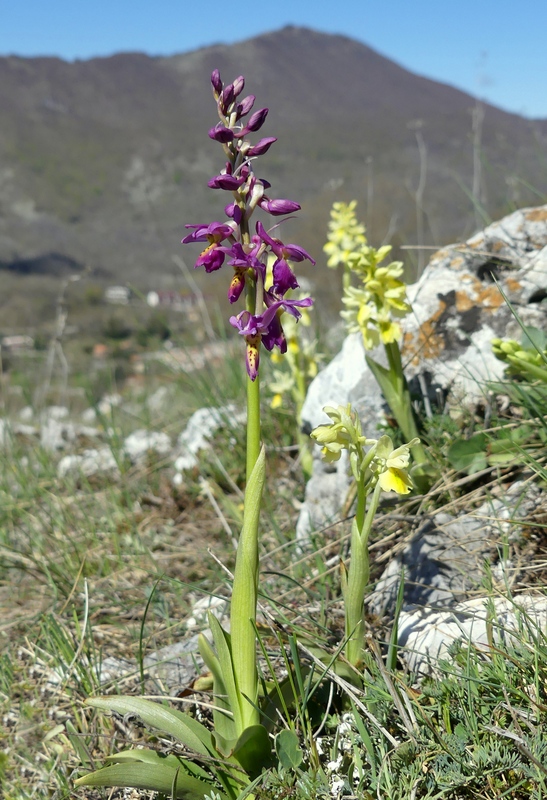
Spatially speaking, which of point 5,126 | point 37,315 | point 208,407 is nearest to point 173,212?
point 37,315

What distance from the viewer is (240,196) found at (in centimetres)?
154

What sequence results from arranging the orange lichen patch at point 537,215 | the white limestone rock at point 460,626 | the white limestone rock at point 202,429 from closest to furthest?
the white limestone rock at point 460,626
the orange lichen patch at point 537,215
the white limestone rock at point 202,429

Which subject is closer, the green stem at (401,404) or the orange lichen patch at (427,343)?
the green stem at (401,404)

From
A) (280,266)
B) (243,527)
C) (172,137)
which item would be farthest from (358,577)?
(172,137)

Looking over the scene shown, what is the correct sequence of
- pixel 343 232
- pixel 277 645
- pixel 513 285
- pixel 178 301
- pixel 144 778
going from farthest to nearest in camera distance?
pixel 178 301 → pixel 343 232 → pixel 513 285 → pixel 277 645 → pixel 144 778

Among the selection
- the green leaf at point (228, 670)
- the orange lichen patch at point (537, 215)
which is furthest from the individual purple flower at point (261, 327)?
the orange lichen patch at point (537, 215)

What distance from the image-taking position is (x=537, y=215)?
2.90 metres

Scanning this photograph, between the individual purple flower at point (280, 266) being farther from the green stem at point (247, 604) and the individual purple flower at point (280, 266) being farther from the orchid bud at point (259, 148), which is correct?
the green stem at point (247, 604)

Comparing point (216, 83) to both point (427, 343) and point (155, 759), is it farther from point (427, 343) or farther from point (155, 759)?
point (155, 759)

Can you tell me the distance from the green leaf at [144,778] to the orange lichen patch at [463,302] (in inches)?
81.8

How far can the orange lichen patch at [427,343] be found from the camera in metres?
2.73

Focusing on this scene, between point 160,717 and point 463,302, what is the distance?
6.73 feet

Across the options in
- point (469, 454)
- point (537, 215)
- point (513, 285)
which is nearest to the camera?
point (469, 454)

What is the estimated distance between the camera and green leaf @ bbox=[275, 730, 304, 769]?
4.81 feet
